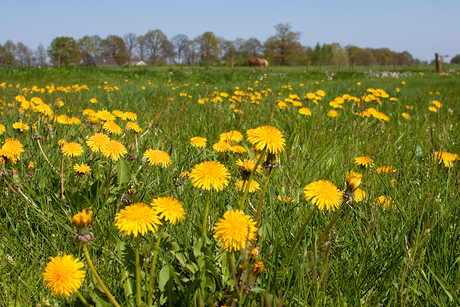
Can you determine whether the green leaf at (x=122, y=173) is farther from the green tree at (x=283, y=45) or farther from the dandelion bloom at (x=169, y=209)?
the green tree at (x=283, y=45)

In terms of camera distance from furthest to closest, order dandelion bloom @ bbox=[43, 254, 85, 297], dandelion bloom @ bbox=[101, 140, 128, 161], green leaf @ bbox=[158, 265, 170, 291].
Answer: dandelion bloom @ bbox=[101, 140, 128, 161], green leaf @ bbox=[158, 265, 170, 291], dandelion bloom @ bbox=[43, 254, 85, 297]

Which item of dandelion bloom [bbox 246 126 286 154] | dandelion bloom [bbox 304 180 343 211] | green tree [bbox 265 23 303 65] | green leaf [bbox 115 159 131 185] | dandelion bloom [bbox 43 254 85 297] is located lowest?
dandelion bloom [bbox 43 254 85 297]

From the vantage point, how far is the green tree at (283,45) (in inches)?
2576

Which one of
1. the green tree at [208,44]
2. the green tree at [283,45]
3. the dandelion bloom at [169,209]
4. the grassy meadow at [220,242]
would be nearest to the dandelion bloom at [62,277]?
the grassy meadow at [220,242]

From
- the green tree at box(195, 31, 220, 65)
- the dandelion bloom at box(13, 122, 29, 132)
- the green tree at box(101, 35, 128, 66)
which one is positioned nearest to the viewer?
the dandelion bloom at box(13, 122, 29, 132)

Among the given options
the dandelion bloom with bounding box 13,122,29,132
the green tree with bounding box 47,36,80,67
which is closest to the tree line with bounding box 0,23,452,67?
the green tree with bounding box 47,36,80,67

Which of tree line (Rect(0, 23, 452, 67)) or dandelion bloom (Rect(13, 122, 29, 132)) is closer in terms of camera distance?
dandelion bloom (Rect(13, 122, 29, 132))

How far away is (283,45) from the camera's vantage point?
68500mm

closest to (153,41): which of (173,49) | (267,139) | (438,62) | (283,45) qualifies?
(173,49)

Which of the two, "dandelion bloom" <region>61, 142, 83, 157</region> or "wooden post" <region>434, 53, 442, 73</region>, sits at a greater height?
"wooden post" <region>434, 53, 442, 73</region>

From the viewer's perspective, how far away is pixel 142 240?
1151 mm

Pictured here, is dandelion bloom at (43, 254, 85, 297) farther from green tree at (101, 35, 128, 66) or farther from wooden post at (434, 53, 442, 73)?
green tree at (101, 35, 128, 66)

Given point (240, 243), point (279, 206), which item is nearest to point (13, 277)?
point (240, 243)

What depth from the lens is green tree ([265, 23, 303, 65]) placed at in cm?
6544
